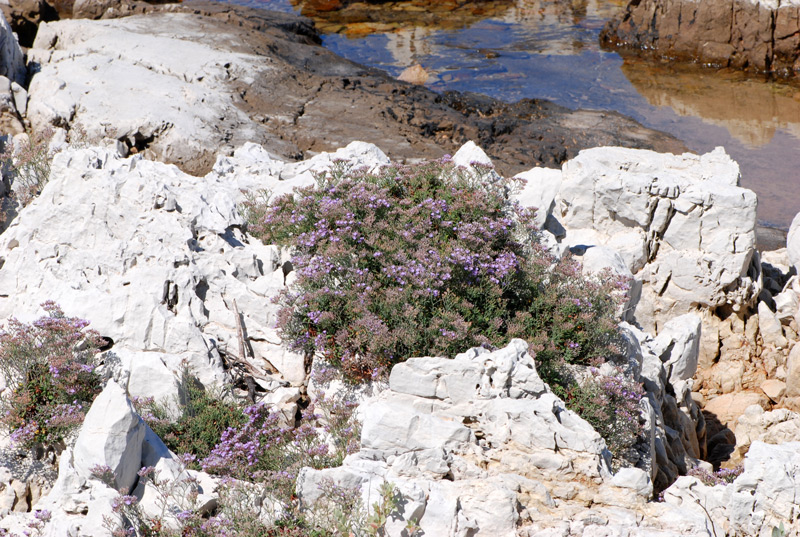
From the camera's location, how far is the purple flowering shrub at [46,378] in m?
5.41

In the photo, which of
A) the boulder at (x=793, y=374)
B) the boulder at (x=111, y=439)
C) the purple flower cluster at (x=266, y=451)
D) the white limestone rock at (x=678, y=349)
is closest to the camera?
the boulder at (x=111, y=439)

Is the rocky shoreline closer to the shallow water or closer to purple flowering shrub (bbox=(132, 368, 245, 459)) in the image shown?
purple flowering shrub (bbox=(132, 368, 245, 459))

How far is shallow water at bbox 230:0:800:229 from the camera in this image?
1828 centimetres

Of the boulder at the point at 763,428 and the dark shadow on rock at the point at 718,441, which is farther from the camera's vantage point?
the dark shadow on rock at the point at 718,441

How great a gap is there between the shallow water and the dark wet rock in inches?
30.4

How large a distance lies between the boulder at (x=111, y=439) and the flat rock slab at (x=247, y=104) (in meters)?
8.77

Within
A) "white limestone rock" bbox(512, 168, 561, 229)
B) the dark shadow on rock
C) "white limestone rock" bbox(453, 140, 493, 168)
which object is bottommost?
the dark shadow on rock

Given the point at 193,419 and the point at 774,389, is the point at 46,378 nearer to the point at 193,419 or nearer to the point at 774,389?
the point at 193,419

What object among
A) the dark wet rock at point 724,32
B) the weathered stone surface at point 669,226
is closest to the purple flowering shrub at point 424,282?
the weathered stone surface at point 669,226

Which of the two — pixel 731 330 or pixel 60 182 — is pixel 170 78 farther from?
pixel 731 330

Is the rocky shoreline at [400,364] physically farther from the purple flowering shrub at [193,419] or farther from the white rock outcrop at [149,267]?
the purple flowering shrub at [193,419]

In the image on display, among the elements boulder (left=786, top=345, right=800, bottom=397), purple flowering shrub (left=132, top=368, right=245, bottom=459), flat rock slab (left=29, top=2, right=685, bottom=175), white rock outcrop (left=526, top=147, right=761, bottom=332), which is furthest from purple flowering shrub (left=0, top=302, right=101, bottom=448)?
boulder (left=786, top=345, right=800, bottom=397)

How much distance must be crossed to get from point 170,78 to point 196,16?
5.51 m

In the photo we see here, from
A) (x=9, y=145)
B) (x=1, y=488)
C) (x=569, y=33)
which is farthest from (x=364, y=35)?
(x=1, y=488)
